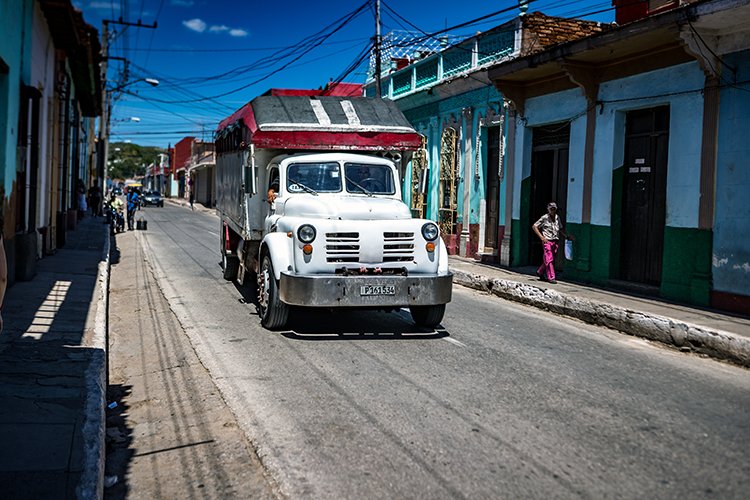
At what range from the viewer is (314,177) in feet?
32.3

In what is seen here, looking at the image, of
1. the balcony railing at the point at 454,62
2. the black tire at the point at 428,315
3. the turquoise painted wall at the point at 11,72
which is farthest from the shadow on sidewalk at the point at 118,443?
the balcony railing at the point at 454,62

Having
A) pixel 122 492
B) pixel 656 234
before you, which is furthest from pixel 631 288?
pixel 122 492

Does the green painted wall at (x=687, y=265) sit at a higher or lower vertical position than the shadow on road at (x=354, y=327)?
higher

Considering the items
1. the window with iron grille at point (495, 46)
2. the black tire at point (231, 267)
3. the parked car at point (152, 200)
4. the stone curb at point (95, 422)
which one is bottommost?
the stone curb at point (95, 422)

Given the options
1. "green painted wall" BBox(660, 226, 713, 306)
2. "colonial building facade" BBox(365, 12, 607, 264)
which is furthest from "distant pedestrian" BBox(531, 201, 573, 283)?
"colonial building facade" BBox(365, 12, 607, 264)

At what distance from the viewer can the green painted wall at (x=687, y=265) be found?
11492 mm

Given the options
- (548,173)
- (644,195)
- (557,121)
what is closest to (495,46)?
(557,121)

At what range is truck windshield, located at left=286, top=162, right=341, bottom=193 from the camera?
9.76 m

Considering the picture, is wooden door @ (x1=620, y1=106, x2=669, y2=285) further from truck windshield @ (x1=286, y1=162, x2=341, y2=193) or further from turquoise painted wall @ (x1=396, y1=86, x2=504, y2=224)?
truck windshield @ (x1=286, y1=162, x2=341, y2=193)

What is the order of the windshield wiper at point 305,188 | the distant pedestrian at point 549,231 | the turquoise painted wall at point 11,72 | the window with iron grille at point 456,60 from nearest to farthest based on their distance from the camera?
the windshield wiper at point 305,188 → the turquoise painted wall at point 11,72 → the distant pedestrian at point 549,231 → the window with iron grille at point 456,60

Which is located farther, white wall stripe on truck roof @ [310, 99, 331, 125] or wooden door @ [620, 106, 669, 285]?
wooden door @ [620, 106, 669, 285]

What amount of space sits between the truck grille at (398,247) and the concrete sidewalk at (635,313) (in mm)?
3618

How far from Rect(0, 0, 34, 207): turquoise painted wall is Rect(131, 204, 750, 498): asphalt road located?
13.4ft

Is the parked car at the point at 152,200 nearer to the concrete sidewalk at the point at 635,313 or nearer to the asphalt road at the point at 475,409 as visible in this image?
the concrete sidewalk at the point at 635,313
